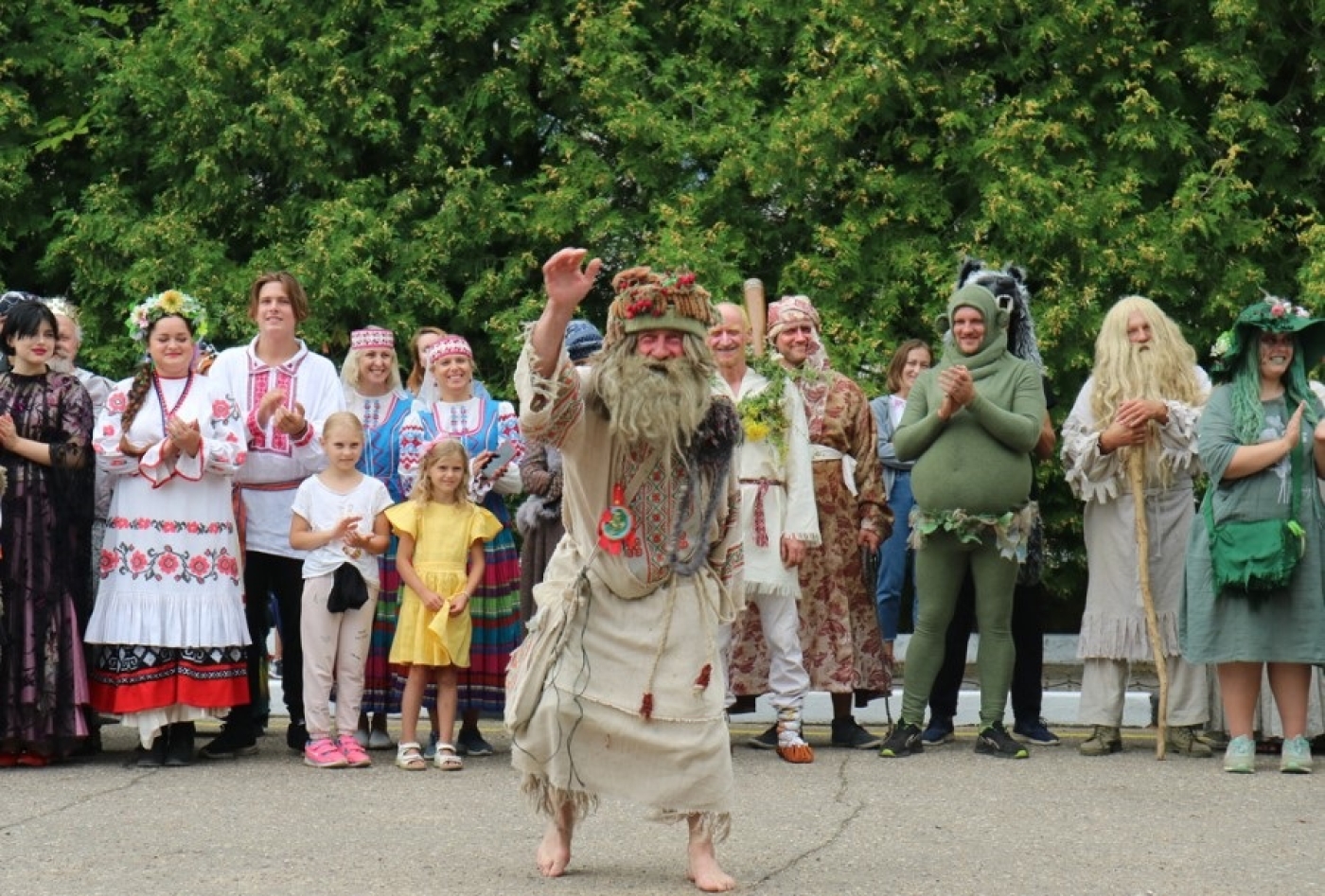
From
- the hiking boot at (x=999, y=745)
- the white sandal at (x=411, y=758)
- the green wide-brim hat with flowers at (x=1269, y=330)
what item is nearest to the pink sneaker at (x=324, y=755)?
the white sandal at (x=411, y=758)

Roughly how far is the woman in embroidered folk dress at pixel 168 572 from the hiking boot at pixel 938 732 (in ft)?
10.8

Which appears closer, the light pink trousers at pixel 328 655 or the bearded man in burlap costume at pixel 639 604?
the bearded man in burlap costume at pixel 639 604

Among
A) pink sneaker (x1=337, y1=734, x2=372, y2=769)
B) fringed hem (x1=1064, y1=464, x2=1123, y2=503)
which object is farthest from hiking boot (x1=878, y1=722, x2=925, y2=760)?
pink sneaker (x1=337, y1=734, x2=372, y2=769)

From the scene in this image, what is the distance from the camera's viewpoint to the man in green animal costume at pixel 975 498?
31.3ft

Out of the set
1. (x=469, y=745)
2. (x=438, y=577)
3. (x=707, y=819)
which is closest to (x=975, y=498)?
(x=438, y=577)

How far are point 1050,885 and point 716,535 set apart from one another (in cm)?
153

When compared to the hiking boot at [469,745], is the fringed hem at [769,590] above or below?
above

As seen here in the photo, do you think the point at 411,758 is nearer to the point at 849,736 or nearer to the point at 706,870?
the point at 849,736

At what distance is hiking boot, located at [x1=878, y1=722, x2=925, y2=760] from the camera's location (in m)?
9.64

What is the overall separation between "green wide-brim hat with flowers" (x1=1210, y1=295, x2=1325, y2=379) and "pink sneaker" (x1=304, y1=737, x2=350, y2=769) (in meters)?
4.37

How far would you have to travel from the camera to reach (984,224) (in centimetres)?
1346

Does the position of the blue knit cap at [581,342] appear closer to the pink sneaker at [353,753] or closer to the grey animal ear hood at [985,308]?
the grey animal ear hood at [985,308]

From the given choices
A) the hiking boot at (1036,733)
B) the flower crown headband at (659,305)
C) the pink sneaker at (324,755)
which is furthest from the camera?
the hiking boot at (1036,733)

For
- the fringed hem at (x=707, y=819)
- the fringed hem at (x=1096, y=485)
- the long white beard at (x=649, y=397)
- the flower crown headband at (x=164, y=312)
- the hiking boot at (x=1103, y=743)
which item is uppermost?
the flower crown headband at (x=164, y=312)
